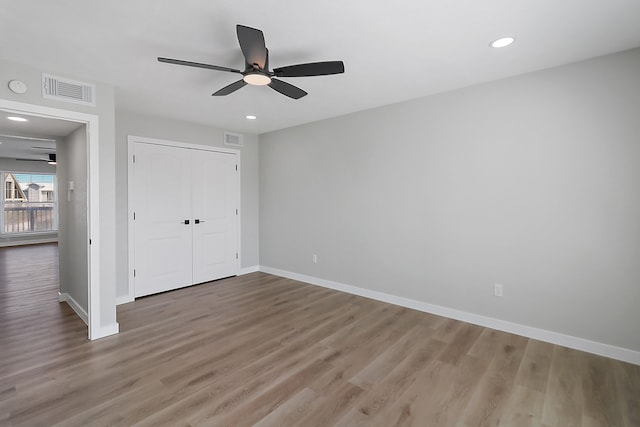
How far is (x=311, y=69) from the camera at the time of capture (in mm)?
2219

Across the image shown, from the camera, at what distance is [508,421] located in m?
1.90

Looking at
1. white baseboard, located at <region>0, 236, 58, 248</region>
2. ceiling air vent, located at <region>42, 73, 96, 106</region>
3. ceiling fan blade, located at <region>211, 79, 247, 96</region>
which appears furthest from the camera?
white baseboard, located at <region>0, 236, 58, 248</region>

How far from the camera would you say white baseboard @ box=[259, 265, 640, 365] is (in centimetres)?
260

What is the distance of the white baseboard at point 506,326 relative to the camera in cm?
260

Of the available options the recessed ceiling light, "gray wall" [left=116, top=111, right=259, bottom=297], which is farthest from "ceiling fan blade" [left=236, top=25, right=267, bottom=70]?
"gray wall" [left=116, top=111, right=259, bottom=297]

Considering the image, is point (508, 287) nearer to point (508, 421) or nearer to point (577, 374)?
point (577, 374)

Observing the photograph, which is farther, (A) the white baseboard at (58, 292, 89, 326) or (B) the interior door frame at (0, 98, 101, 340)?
(A) the white baseboard at (58, 292, 89, 326)

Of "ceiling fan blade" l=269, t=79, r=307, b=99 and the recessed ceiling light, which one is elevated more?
the recessed ceiling light

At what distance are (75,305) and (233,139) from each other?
325 cm

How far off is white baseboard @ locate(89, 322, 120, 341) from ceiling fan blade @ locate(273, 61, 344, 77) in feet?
9.73

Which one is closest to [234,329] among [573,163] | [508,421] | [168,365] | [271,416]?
[168,365]

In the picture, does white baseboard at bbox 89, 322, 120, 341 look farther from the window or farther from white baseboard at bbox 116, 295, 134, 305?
the window

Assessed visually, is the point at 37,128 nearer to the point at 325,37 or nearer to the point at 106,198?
the point at 106,198

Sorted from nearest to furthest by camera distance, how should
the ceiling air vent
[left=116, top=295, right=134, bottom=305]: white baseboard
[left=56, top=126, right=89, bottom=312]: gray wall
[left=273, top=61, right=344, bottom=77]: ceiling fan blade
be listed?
[left=273, top=61, right=344, bottom=77]: ceiling fan blade, the ceiling air vent, [left=56, top=126, right=89, bottom=312]: gray wall, [left=116, top=295, right=134, bottom=305]: white baseboard
